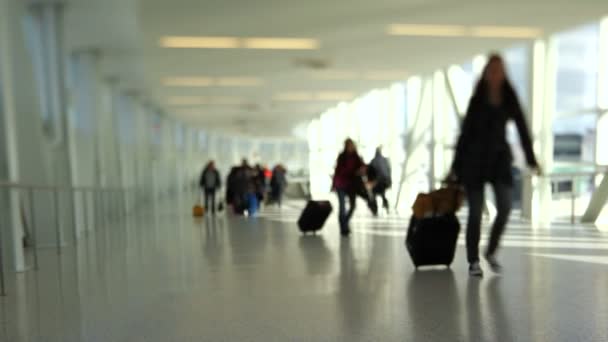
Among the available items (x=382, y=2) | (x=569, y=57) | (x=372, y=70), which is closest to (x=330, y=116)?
(x=372, y=70)

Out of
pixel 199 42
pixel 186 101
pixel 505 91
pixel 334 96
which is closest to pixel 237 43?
pixel 199 42

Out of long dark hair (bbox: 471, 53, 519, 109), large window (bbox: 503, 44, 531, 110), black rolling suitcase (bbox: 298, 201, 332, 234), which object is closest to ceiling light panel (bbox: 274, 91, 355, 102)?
large window (bbox: 503, 44, 531, 110)

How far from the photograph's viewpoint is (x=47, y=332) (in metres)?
3.47

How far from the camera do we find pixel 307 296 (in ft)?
13.9

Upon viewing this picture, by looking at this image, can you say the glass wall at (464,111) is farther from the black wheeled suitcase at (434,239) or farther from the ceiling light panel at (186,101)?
the ceiling light panel at (186,101)

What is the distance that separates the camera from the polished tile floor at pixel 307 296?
3.30m

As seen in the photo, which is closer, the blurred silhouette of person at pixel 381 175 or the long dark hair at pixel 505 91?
the long dark hair at pixel 505 91

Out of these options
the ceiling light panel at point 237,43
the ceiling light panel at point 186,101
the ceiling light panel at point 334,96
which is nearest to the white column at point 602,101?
the ceiling light panel at point 237,43

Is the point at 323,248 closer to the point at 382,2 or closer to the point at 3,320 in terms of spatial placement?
the point at 3,320

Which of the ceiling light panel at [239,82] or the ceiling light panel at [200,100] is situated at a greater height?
the ceiling light panel at [239,82]

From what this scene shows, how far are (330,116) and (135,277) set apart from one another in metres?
27.1

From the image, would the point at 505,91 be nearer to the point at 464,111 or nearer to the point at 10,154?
the point at 464,111

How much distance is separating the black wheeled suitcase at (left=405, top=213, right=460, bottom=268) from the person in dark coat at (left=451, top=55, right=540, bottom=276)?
41 cm

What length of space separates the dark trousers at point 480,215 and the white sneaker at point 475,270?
0.12ft
